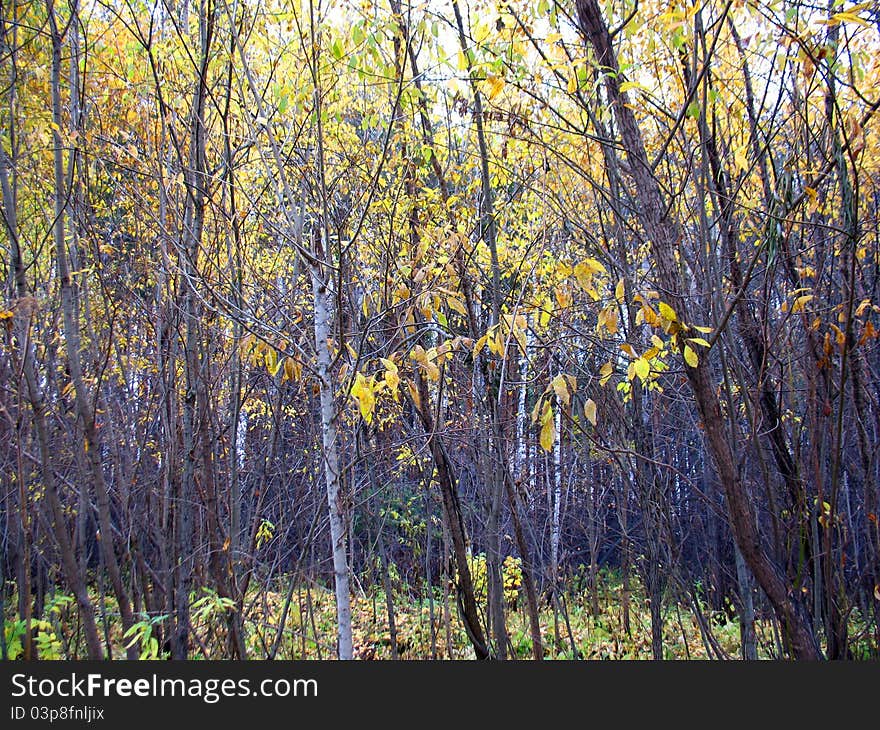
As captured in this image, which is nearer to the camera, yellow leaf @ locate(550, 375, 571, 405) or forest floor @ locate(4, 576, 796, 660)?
yellow leaf @ locate(550, 375, 571, 405)

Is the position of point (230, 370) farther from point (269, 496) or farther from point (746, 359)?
point (746, 359)

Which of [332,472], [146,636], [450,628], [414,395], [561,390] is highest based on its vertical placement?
[414,395]

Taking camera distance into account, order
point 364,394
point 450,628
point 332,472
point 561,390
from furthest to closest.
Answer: point 450,628 → point 332,472 → point 364,394 → point 561,390

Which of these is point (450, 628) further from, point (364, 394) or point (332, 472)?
point (364, 394)

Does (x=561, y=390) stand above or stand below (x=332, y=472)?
above

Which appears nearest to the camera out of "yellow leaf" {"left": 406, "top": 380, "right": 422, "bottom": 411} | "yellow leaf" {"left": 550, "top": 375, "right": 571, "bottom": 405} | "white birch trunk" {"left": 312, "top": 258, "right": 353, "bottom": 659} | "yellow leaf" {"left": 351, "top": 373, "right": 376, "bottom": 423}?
"yellow leaf" {"left": 550, "top": 375, "right": 571, "bottom": 405}

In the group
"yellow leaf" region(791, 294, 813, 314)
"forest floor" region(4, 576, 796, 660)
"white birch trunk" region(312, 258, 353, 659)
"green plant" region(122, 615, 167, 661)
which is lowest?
"forest floor" region(4, 576, 796, 660)

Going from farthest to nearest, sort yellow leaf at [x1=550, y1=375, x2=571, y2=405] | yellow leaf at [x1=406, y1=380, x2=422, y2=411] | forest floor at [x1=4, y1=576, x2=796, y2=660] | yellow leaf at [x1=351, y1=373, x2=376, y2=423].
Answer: forest floor at [x1=4, y1=576, x2=796, y2=660] < yellow leaf at [x1=406, y1=380, x2=422, y2=411] < yellow leaf at [x1=351, y1=373, x2=376, y2=423] < yellow leaf at [x1=550, y1=375, x2=571, y2=405]

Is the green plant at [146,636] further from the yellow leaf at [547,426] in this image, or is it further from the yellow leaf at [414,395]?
the yellow leaf at [547,426]

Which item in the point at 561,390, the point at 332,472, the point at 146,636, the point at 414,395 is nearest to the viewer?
the point at 561,390

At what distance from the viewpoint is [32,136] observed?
3.35m

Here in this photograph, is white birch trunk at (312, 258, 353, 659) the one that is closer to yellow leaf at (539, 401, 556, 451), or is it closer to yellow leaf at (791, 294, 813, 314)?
yellow leaf at (539, 401, 556, 451)

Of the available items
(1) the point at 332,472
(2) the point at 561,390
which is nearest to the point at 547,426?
(2) the point at 561,390

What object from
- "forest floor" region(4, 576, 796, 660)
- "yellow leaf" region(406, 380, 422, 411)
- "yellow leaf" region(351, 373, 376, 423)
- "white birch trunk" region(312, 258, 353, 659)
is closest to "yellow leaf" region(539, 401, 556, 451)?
"yellow leaf" region(351, 373, 376, 423)
